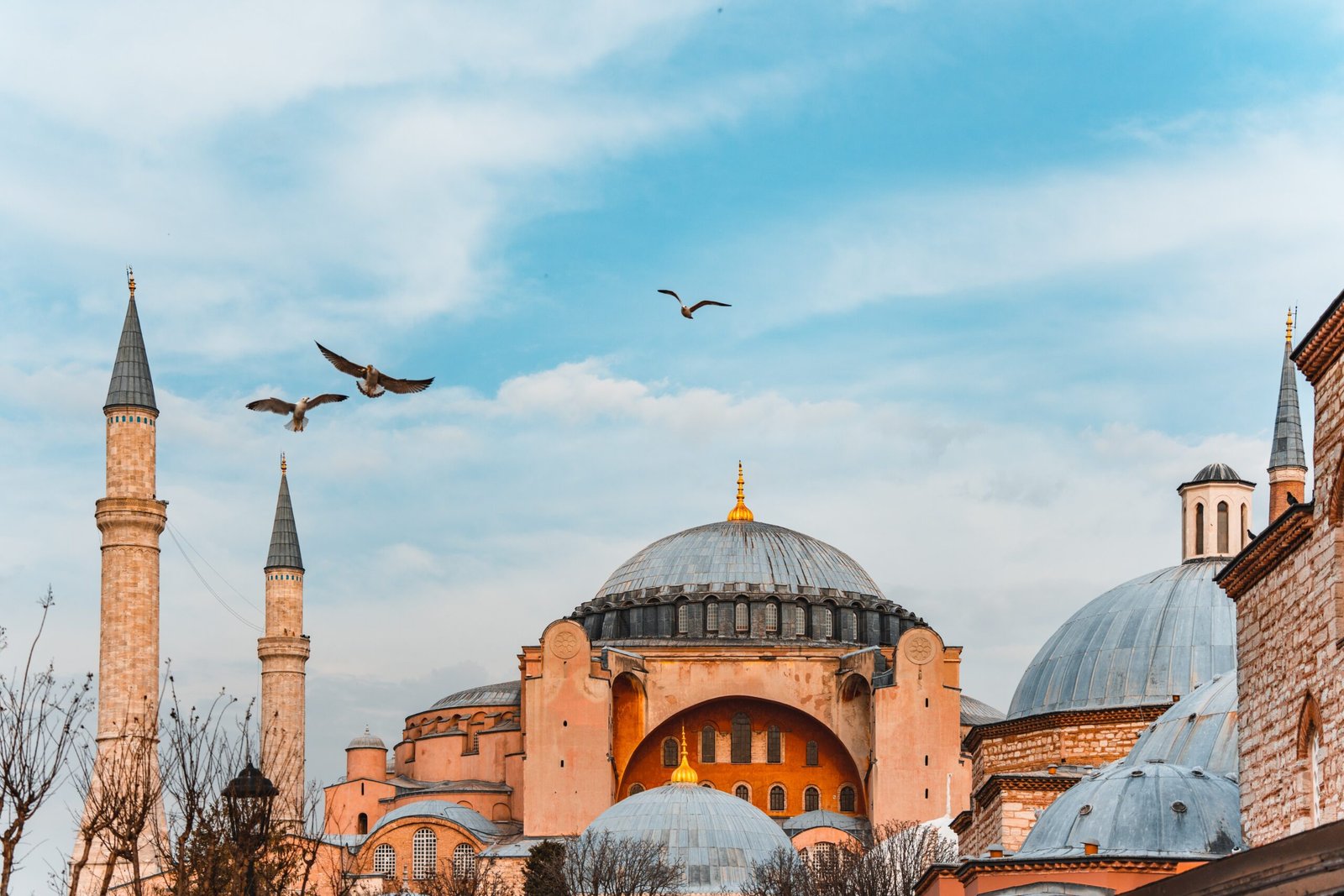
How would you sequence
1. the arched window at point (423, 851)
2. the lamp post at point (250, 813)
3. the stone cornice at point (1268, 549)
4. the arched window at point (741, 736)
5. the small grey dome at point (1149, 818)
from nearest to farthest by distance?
the stone cornice at point (1268, 549), the small grey dome at point (1149, 818), the lamp post at point (250, 813), the arched window at point (423, 851), the arched window at point (741, 736)

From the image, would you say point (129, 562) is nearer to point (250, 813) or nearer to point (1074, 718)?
point (1074, 718)

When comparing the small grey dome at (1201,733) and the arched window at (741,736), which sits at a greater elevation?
the arched window at (741,736)

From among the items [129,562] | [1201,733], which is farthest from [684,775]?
[1201,733]

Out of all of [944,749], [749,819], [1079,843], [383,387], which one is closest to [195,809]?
[383,387]

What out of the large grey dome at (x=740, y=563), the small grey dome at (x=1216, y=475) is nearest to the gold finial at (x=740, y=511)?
the large grey dome at (x=740, y=563)

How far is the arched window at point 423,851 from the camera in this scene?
143 feet

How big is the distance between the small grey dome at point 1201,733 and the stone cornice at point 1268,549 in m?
5.43

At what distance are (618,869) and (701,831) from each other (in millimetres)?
3578

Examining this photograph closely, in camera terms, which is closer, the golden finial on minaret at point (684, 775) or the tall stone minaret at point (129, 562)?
the tall stone minaret at point (129, 562)

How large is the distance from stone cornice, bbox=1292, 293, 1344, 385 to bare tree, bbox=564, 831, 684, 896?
21.2 metres

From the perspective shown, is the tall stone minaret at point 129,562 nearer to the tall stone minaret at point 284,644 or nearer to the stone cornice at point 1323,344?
the tall stone minaret at point 284,644

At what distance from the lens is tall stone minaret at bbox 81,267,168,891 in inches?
1467

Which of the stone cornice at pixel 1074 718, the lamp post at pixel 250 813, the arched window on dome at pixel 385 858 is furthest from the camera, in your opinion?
the arched window on dome at pixel 385 858

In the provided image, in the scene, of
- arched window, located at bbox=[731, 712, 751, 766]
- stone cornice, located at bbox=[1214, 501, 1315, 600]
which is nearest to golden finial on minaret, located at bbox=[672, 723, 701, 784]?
arched window, located at bbox=[731, 712, 751, 766]
